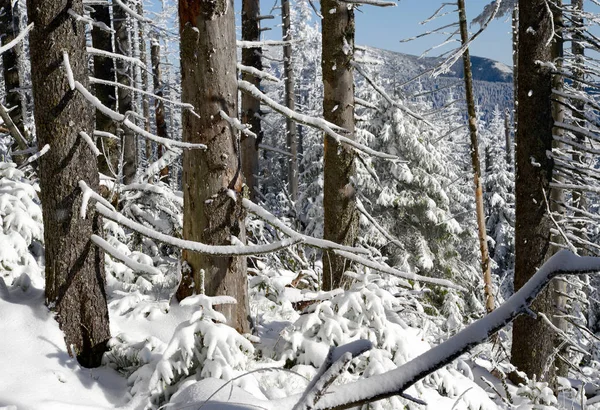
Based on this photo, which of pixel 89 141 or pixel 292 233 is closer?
pixel 89 141

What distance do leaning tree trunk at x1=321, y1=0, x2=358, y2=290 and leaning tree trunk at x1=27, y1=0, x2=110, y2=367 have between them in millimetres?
2913

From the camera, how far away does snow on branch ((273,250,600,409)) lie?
125 cm

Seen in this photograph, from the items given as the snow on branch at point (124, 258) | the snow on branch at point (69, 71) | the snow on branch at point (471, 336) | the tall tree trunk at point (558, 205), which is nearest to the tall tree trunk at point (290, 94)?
the tall tree trunk at point (558, 205)

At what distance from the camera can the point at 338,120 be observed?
5.89 meters

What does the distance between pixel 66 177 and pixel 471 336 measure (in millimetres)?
2953

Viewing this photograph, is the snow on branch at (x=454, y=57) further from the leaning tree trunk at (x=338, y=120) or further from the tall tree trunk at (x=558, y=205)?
the leaning tree trunk at (x=338, y=120)

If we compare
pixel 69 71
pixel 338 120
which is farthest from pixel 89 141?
pixel 338 120

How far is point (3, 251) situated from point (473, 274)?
17529mm

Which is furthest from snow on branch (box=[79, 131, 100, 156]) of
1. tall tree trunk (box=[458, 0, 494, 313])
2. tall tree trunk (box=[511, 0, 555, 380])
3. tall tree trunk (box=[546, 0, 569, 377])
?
tall tree trunk (box=[458, 0, 494, 313])

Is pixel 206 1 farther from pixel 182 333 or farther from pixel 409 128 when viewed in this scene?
pixel 409 128

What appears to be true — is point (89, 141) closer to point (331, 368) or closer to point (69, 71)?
point (69, 71)

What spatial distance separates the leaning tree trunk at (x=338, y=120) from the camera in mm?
5750

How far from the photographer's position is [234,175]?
3803mm

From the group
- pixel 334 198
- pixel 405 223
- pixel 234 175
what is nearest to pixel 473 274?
pixel 405 223
